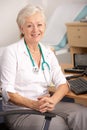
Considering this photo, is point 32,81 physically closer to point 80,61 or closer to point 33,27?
point 33,27

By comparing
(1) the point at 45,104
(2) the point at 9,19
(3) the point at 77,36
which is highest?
(2) the point at 9,19

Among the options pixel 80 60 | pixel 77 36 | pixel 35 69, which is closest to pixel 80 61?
pixel 80 60

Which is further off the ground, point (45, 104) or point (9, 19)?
point (9, 19)

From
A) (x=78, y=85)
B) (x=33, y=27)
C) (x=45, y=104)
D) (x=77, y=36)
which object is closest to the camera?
(x=45, y=104)

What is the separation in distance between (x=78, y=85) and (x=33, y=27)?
20.4 inches

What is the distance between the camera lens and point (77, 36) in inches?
145

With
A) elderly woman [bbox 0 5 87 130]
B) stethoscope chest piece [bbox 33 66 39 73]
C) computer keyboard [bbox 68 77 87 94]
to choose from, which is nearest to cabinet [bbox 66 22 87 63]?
computer keyboard [bbox 68 77 87 94]

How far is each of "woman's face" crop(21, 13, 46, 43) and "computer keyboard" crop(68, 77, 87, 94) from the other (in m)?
0.42

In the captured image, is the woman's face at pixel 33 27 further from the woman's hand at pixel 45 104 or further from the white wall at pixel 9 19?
the white wall at pixel 9 19

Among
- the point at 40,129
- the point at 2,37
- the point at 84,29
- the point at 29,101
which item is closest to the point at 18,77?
the point at 29,101

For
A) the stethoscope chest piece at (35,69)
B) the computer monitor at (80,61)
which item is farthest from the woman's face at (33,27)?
the computer monitor at (80,61)

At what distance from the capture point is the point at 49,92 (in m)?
2.06

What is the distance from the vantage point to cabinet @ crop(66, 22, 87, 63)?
11.8 ft

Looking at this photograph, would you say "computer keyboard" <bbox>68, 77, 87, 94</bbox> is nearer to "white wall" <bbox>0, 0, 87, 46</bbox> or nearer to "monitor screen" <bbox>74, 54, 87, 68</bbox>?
"monitor screen" <bbox>74, 54, 87, 68</bbox>
